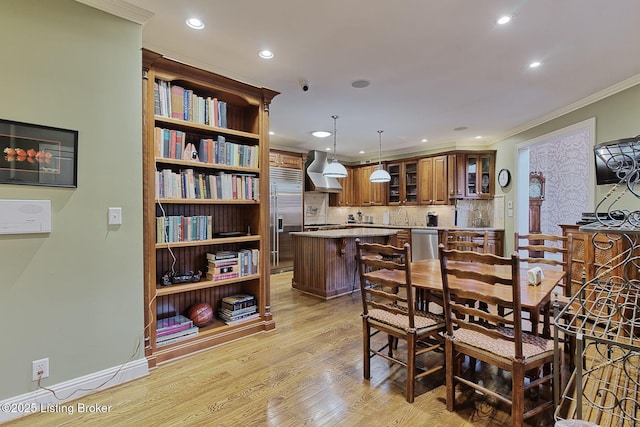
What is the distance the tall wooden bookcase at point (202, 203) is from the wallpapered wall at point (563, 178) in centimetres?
508

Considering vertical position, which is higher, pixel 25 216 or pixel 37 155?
pixel 37 155

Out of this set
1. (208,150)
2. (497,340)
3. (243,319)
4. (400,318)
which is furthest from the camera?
(243,319)

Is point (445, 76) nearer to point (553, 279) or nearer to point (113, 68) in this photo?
point (553, 279)

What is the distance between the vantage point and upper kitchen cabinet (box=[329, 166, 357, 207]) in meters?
8.07

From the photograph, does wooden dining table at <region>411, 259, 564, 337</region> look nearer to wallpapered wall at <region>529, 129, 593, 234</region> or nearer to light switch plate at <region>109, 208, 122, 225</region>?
light switch plate at <region>109, 208, 122, 225</region>

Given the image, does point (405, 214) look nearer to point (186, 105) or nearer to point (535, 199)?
point (535, 199)

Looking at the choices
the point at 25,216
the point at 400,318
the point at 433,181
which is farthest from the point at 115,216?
the point at 433,181

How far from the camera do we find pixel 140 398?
6.95 feet

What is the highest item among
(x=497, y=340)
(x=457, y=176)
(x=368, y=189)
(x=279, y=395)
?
(x=457, y=176)

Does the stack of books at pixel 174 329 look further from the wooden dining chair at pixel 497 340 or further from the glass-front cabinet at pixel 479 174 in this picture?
the glass-front cabinet at pixel 479 174

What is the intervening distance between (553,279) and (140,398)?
3054mm

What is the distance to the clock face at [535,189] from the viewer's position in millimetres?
6406

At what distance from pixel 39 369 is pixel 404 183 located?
652 centimetres

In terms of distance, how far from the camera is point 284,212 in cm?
632
